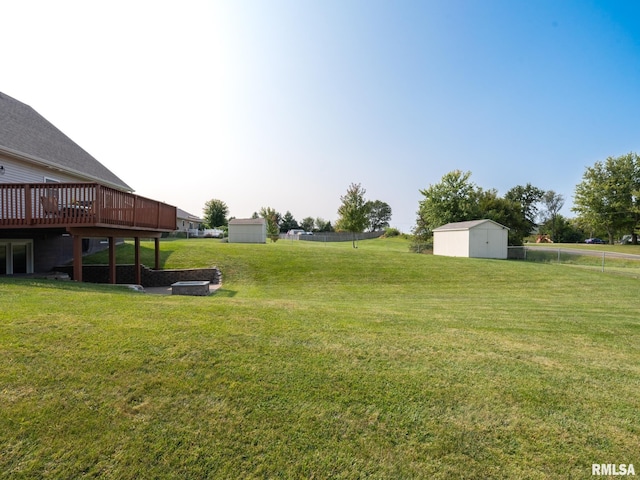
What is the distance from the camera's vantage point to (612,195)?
38.1 meters

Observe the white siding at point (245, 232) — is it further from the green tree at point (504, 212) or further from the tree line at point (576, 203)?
the green tree at point (504, 212)

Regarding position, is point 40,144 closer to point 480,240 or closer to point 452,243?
point 452,243

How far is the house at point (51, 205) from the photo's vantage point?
8695mm

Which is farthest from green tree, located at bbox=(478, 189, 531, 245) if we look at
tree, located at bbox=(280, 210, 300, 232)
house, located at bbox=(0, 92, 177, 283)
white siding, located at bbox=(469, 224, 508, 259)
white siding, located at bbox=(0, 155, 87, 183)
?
tree, located at bbox=(280, 210, 300, 232)

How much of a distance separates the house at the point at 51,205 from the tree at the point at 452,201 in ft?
95.1

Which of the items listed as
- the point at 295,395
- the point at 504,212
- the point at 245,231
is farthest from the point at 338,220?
the point at 295,395

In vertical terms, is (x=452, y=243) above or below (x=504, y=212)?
below

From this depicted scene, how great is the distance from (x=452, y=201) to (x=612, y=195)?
22.6m

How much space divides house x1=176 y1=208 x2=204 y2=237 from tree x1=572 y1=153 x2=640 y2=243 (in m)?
52.2

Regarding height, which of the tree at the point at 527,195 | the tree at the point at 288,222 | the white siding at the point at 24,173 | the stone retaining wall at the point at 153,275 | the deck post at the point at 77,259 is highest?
the tree at the point at 527,195

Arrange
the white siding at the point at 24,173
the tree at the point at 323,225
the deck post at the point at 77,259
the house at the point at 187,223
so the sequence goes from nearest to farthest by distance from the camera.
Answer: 1. the deck post at the point at 77,259
2. the white siding at the point at 24,173
3. the house at the point at 187,223
4. the tree at the point at 323,225

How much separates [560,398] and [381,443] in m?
2.06

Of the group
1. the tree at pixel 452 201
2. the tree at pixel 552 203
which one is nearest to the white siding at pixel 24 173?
the tree at pixel 452 201

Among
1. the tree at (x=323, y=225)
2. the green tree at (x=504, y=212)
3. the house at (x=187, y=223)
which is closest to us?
the green tree at (x=504, y=212)
